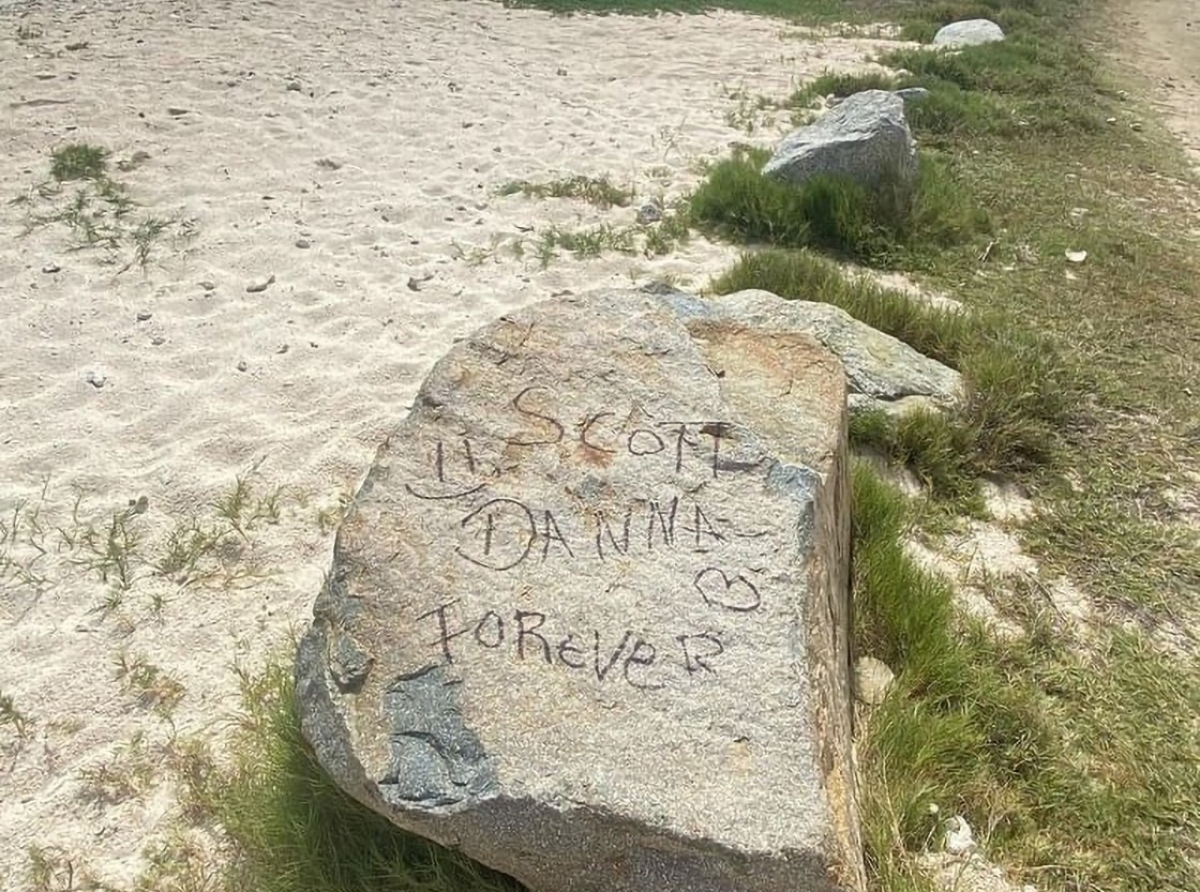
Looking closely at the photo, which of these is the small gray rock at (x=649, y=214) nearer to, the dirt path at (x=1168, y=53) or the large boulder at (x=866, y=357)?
the large boulder at (x=866, y=357)

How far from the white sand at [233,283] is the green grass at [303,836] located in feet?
0.78

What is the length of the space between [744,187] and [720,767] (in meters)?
4.59

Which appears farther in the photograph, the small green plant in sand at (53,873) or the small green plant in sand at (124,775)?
the small green plant in sand at (124,775)

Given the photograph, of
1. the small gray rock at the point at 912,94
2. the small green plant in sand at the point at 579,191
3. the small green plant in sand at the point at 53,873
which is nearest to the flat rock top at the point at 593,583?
the small green plant in sand at the point at 53,873

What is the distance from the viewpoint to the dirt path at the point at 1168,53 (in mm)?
9320

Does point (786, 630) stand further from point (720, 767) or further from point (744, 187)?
point (744, 187)

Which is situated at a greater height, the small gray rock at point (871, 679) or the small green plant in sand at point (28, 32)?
the small green plant in sand at point (28, 32)

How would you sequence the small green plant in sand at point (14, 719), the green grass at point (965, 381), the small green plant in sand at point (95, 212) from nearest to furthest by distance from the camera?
the small green plant in sand at point (14, 719) < the green grass at point (965, 381) < the small green plant in sand at point (95, 212)

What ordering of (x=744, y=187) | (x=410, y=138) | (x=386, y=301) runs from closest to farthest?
(x=386, y=301), (x=744, y=187), (x=410, y=138)

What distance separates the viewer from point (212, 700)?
107 inches

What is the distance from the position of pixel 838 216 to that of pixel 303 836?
15.0ft

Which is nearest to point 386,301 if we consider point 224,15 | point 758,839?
point 758,839

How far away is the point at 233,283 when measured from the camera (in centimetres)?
486

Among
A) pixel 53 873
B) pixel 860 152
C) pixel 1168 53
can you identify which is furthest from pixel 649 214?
pixel 1168 53
